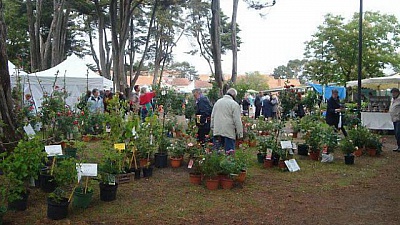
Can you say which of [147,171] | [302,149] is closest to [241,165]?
[147,171]

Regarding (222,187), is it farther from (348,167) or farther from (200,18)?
(200,18)

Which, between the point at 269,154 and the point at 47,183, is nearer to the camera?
the point at 47,183

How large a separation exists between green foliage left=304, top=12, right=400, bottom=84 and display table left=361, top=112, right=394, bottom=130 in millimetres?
9796

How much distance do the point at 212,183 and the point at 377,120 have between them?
914 centimetres

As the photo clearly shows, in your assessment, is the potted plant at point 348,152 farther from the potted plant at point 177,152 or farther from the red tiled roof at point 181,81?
the red tiled roof at point 181,81

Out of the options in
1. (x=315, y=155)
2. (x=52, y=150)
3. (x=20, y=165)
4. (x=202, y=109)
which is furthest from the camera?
(x=202, y=109)

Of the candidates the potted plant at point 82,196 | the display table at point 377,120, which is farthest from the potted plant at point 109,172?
the display table at point 377,120

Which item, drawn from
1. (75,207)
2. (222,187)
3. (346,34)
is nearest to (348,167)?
(222,187)

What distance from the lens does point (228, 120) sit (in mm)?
6594

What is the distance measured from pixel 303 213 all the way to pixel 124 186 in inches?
111

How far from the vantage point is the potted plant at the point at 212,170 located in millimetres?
5781

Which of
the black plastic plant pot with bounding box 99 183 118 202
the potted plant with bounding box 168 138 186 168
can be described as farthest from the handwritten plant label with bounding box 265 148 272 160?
the black plastic plant pot with bounding box 99 183 118 202

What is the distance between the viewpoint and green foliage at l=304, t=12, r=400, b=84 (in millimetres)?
22188

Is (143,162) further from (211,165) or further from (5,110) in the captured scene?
(5,110)
